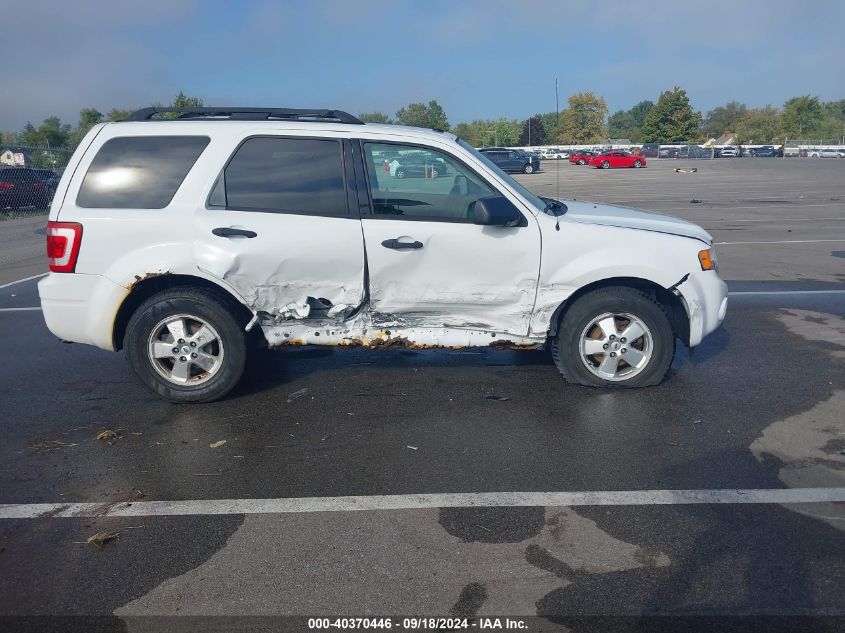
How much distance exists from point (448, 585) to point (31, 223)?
19.8 m

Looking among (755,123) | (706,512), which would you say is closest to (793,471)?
(706,512)

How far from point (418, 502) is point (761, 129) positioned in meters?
122

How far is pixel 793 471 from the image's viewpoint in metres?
4.41

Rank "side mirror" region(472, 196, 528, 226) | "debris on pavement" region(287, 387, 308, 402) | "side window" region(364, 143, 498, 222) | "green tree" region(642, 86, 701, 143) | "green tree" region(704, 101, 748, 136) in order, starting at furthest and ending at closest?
"green tree" region(704, 101, 748, 136)
"green tree" region(642, 86, 701, 143)
"debris on pavement" region(287, 387, 308, 402)
"side window" region(364, 143, 498, 222)
"side mirror" region(472, 196, 528, 226)

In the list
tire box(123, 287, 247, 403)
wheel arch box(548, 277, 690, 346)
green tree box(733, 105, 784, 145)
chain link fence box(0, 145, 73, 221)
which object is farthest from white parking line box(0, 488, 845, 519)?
green tree box(733, 105, 784, 145)

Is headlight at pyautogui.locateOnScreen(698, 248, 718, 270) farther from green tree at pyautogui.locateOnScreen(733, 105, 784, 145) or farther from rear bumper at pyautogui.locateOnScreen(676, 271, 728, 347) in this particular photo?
green tree at pyautogui.locateOnScreen(733, 105, 784, 145)

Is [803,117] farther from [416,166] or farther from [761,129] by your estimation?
[416,166]

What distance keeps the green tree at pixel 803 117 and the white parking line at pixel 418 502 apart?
117512 millimetres

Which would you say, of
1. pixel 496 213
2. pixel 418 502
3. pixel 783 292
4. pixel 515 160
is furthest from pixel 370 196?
pixel 515 160

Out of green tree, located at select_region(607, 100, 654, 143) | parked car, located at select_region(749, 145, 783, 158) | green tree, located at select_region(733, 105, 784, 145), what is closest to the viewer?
parked car, located at select_region(749, 145, 783, 158)

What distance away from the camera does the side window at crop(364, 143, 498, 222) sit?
18.3ft

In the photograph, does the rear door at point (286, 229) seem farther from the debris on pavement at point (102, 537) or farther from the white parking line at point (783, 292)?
the white parking line at point (783, 292)

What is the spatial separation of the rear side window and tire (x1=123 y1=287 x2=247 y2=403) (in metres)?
0.71

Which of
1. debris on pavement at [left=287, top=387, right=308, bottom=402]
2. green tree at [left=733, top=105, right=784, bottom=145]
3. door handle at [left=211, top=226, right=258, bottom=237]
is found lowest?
debris on pavement at [left=287, top=387, right=308, bottom=402]
